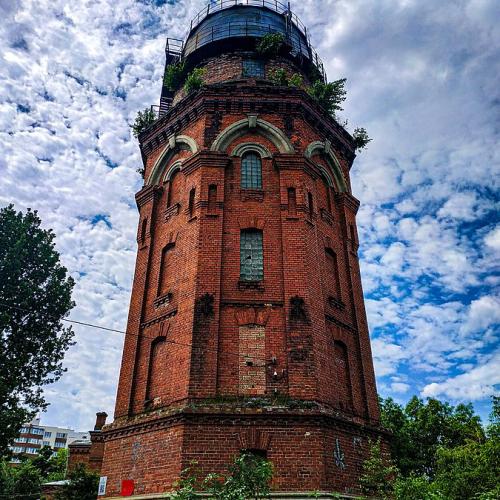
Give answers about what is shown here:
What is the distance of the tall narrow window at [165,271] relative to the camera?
1526 cm

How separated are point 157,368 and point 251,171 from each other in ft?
22.8

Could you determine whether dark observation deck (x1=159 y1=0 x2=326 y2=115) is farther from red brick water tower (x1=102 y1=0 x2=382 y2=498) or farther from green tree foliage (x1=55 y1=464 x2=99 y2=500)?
green tree foliage (x1=55 y1=464 x2=99 y2=500)

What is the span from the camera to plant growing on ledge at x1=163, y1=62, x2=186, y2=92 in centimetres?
2032

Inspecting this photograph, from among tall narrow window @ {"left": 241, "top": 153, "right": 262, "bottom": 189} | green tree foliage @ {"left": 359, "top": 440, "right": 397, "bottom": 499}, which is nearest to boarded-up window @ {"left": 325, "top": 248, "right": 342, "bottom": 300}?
tall narrow window @ {"left": 241, "top": 153, "right": 262, "bottom": 189}

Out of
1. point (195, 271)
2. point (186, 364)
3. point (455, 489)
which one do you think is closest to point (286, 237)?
point (195, 271)

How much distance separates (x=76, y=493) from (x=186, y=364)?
11517 mm

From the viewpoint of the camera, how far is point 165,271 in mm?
15719

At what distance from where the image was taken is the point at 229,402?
472 inches

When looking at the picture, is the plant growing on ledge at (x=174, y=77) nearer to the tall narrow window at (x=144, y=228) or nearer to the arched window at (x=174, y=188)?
the arched window at (x=174, y=188)

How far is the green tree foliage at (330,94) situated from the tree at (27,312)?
14978 millimetres

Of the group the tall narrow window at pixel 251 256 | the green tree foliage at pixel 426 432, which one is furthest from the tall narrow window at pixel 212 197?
the green tree foliage at pixel 426 432

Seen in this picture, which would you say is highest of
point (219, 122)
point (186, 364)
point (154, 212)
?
point (219, 122)

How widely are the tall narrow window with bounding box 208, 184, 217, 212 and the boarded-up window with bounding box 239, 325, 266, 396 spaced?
4.00 metres

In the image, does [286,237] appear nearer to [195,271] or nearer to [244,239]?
[244,239]
